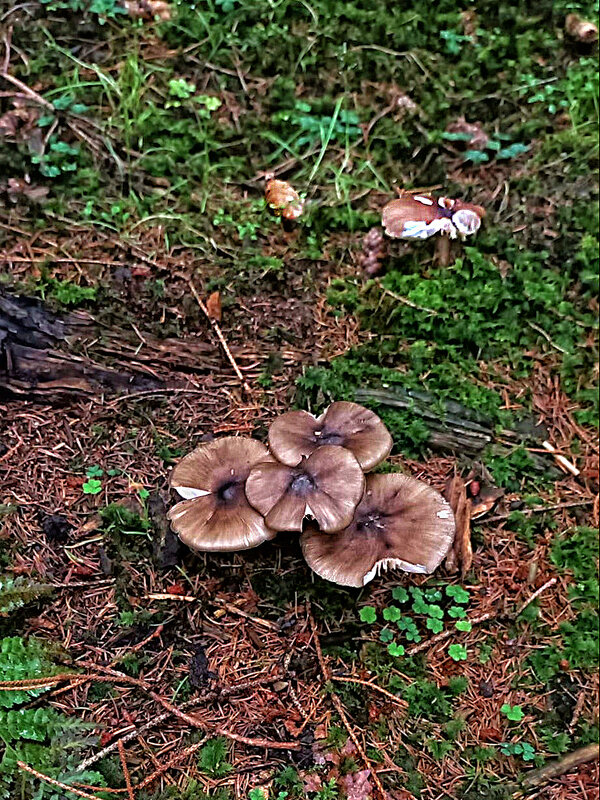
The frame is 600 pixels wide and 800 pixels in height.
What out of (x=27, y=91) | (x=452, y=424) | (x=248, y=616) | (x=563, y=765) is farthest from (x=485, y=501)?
(x=27, y=91)

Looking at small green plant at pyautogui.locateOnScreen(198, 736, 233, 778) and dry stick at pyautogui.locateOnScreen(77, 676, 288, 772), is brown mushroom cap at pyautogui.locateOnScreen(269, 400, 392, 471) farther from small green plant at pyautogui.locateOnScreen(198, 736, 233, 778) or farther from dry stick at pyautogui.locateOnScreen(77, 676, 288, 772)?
small green plant at pyautogui.locateOnScreen(198, 736, 233, 778)

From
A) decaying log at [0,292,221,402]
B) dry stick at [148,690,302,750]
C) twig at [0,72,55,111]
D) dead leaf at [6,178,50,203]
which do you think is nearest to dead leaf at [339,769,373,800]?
dry stick at [148,690,302,750]

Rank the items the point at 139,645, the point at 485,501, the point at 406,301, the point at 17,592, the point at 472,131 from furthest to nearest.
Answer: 1. the point at 472,131
2. the point at 406,301
3. the point at 485,501
4. the point at 139,645
5. the point at 17,592

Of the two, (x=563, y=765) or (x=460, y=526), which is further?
(x=460, y=526)

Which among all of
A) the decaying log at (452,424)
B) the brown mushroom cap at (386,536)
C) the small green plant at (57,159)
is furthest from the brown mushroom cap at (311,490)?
the small green plant at (57,159)

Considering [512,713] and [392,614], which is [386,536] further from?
[512,713]

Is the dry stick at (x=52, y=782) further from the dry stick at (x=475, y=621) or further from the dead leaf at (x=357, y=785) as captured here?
the dry stick at (x=475, y=621)
